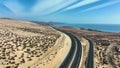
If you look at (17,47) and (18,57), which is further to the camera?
(17,47)

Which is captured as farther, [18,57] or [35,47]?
[35,47]

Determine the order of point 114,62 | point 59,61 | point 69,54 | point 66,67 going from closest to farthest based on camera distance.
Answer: point 66,67, point 59,61, point 114,62, point 69,54

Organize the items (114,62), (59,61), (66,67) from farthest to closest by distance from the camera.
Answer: (114,62), (59,61), (66,67)

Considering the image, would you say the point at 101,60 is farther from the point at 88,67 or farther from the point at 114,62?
the point at 88,67

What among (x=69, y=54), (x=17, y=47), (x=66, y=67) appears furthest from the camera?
(x=17, y=47)

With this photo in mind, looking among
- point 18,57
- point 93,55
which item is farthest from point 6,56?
point 93,55

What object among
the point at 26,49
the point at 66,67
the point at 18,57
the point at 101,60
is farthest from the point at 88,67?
the point at 26,49

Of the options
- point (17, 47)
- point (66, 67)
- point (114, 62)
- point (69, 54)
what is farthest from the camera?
point (17, 47)

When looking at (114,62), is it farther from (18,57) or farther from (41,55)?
(18,57)

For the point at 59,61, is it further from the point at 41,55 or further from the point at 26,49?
the point at 26,49
